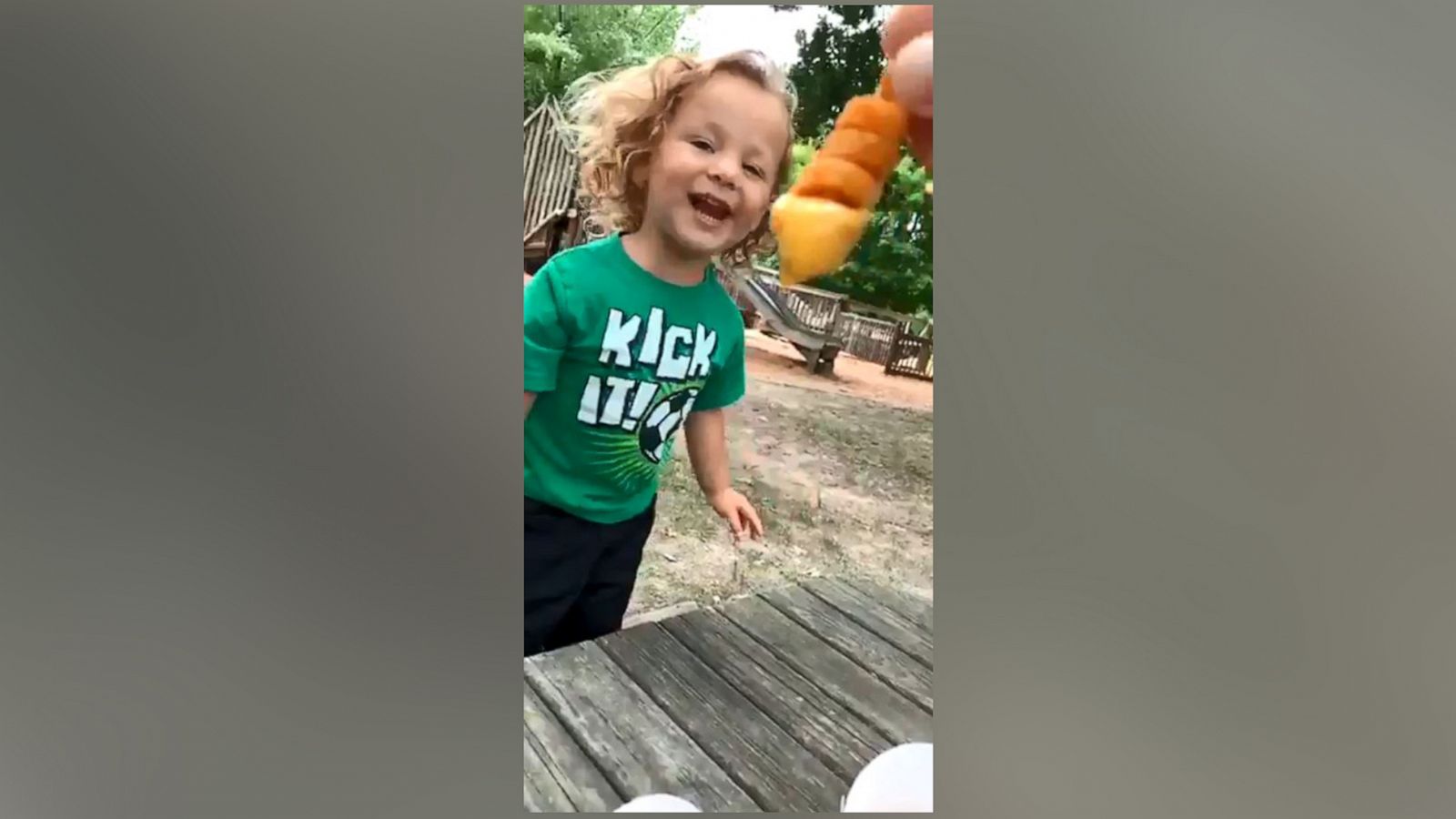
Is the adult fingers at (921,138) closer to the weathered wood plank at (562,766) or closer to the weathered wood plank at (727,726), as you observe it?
the weathered wood plank at (727,726)

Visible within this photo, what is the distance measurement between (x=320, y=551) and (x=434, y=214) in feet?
1.26

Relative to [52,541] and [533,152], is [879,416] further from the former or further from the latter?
[52,541]

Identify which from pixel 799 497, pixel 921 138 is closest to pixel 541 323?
pixel 799 497

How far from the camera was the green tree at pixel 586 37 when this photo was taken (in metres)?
0.89

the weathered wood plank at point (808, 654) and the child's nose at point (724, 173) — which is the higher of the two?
the child's nose at point (724, 173)

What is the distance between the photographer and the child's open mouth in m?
0.90

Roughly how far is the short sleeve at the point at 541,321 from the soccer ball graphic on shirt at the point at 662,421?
121mm

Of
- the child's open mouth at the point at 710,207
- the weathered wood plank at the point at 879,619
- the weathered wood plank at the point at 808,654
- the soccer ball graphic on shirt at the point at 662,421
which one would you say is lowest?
the weathered wood plank at the point at 808,654

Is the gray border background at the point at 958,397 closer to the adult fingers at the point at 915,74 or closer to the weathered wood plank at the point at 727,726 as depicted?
the adult fingers at the point at 915,74

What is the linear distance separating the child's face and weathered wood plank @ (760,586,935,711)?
0.41 metres

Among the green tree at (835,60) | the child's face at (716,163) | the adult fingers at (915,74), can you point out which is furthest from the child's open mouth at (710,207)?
the adult fingers at (915,74)

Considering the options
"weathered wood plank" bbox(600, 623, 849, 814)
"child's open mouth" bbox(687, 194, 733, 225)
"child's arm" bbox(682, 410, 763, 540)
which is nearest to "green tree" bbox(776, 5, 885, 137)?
"child's open mouth" bbox(687, 194, 733, 225)

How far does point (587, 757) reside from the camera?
0.91 m

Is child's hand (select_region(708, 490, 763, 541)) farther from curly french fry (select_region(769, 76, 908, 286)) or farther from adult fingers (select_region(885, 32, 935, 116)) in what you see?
adult fingers (select_region(885, 32, 935, 116))
